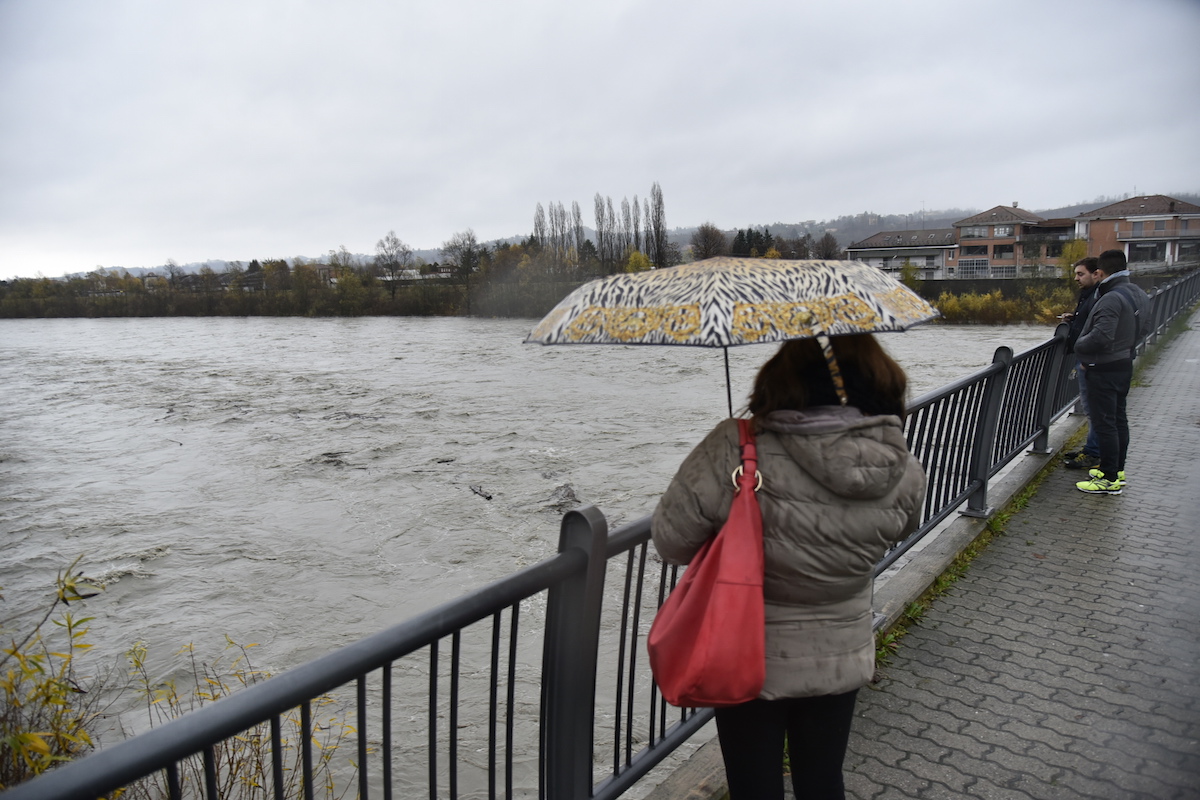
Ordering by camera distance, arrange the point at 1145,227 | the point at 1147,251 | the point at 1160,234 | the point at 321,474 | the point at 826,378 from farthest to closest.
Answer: the point at 1145,227, the point at 1147,251, the point at 1160,234, the point at 321,474, the point at 826,378

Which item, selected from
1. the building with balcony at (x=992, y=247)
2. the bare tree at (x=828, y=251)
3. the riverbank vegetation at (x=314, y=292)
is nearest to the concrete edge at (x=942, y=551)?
the bare tree at (x=828, y=251)

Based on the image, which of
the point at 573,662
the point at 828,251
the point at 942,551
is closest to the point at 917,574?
the point at 942,551

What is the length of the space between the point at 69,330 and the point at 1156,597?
8265cm

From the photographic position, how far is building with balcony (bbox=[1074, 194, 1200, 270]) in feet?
284

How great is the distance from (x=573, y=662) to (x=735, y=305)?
102 cm

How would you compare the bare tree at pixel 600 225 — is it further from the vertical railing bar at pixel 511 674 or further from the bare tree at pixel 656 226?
the vertical railing bar at pixel 511 674

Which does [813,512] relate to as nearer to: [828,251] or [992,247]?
[828,251]

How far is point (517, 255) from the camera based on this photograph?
76625 mm

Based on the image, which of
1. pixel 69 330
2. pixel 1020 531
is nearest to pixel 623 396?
pixel 1020 531

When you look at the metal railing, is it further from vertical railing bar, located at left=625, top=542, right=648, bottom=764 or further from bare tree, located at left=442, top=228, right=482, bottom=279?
bare tree, located at left=442, top=228, right=482, bottom=279

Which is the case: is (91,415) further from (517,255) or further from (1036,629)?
(517,255)

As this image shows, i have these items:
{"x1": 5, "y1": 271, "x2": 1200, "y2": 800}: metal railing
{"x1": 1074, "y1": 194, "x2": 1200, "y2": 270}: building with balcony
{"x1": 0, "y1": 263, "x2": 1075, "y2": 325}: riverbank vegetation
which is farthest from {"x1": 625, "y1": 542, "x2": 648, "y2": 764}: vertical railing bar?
{"x1": 1074, "y1": 194, "x2": 1200, "y2": 270}: building with balcony

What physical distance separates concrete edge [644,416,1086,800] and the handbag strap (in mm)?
1502

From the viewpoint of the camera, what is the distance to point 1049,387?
662cm
